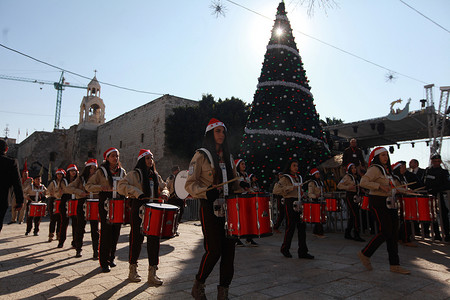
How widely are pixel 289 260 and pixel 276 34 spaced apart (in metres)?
9.25

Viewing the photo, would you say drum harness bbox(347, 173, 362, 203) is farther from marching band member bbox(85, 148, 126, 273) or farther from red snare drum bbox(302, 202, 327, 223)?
marching band member bbox(85, 148, 126, 273)

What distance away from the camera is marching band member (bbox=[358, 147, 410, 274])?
4.51 m

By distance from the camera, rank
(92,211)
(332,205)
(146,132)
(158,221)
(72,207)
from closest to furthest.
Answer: (158,221), (92,211), (72,207), (332,205), (146,132)

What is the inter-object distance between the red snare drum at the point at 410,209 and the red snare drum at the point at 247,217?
3.99 m

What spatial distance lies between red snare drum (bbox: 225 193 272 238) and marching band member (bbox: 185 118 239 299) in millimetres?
113

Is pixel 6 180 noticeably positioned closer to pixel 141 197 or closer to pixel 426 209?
pixel 141 197

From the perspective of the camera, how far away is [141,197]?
4.44 m

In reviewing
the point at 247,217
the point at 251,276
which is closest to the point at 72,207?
the point at 251,276

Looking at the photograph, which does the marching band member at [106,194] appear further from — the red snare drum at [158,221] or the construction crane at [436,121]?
the construction crane at [436,121]

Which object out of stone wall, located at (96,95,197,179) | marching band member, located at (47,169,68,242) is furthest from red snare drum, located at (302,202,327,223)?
stone wall, located at (96,95,197,179)

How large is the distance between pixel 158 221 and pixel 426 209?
4.86m

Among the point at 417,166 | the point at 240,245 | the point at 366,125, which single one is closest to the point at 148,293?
the point at 240,245

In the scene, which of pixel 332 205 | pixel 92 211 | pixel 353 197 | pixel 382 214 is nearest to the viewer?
pixel 382 214

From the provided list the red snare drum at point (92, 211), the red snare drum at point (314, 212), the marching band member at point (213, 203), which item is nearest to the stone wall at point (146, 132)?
the red snare drum at point (314, 212)
